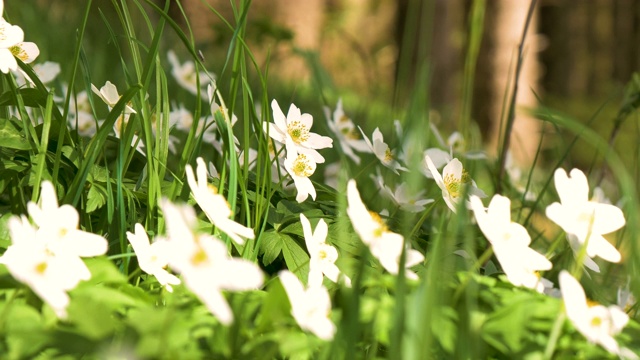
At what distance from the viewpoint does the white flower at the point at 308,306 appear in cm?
57

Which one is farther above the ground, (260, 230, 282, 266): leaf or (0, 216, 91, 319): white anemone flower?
(0, 216, 91, 319): white anemone flower

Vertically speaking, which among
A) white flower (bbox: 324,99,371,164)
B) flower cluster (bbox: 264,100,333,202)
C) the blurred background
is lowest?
the blurred background

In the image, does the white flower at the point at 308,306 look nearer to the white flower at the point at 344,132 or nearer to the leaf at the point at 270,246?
the leaf at the point at 270,246

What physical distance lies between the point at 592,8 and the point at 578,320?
1205 centimetres

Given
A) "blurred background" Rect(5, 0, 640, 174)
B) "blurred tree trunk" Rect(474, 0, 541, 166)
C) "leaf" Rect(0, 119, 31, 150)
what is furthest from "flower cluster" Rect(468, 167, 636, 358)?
"blurred tree trunk" Rect(474, 0, 541, 166)

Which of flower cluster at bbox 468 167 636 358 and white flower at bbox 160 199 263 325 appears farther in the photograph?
flower cluster at bbox 468 167 636 358

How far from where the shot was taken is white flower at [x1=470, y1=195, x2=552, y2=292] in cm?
67

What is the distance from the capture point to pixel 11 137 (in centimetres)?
82

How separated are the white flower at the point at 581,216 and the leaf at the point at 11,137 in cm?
59

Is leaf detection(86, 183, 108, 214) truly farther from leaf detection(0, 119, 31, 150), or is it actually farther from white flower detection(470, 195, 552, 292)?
white flower detection(470, 195, 552, 292)

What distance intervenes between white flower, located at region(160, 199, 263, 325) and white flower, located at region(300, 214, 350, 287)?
0.23 meters

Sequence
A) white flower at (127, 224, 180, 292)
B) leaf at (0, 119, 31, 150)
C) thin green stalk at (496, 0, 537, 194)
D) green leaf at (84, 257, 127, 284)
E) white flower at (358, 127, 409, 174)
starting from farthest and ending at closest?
Result: thin green stalk at (496, 0, 537, 194)
white flower at (358, 127, 409, 174)
leaf at (0, 119, 31, 150)
white flower at (127, 224, 180, 292)
green leaf at (84, 257, 127, 284)

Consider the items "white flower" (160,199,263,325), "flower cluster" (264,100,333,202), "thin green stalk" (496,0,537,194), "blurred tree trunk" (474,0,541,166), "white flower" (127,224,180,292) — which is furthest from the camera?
"blurred tree trunk" (474,0,541,166)

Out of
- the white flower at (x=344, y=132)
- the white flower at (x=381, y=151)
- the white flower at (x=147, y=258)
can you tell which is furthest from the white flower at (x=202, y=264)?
the white flower at (x=344, y=132)
